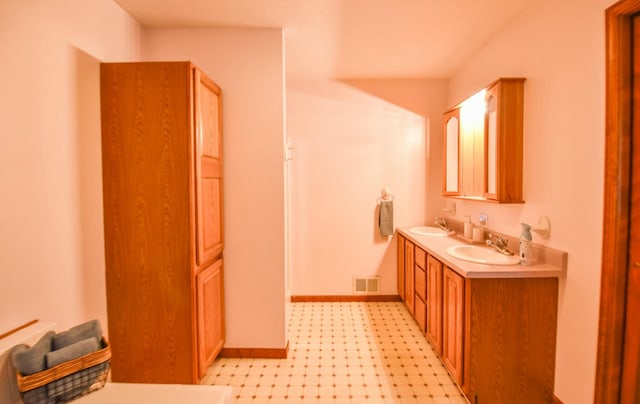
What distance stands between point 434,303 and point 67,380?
2210mm

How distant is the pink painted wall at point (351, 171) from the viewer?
3416mm

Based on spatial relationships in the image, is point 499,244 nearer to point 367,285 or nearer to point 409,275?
point 409,275

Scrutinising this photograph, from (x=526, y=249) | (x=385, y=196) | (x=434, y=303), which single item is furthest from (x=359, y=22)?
(x=434, y=303)

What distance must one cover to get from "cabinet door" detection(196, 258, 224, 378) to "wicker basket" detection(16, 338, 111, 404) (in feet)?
2.08

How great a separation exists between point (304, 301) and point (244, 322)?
3.98ft

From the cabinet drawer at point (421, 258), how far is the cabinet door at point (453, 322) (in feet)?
1.33

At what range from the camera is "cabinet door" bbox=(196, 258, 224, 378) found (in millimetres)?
1952

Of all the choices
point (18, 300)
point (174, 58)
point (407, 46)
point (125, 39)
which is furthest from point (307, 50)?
point (18, 300)

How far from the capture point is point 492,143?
7.41 feet

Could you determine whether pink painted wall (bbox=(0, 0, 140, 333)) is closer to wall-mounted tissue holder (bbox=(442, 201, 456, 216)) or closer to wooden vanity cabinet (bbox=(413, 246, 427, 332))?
wooden vanity cabinet (bbox=(413, 246, 427, 332))

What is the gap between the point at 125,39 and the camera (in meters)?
2.07

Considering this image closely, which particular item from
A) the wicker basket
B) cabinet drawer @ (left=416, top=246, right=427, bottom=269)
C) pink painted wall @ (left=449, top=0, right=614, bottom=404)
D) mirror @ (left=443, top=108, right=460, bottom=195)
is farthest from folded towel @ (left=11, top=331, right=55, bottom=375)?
mirror @ (left=443, top=108, right=460, bottom=195)

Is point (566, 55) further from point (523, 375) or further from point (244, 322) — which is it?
point (244, 322)

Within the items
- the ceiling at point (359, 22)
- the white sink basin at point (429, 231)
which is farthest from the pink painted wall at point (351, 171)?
the ceiling at point (359, 22)
